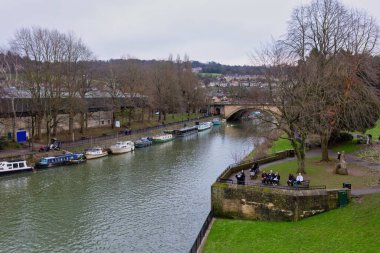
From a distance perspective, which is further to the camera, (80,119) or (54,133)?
(80,119)

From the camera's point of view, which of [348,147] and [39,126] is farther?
[39,126]

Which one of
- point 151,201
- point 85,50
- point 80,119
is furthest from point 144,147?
point 151,201

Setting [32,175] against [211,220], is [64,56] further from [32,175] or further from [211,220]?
[211,220]

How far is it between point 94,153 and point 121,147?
17.1 ft

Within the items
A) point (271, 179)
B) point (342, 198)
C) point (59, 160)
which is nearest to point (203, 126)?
point (59, 160)

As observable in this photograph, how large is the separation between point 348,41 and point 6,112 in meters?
39.6

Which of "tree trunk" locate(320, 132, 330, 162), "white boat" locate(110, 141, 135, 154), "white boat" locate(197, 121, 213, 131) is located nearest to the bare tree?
"tree trunk" locate(320, 132, 330, 162)

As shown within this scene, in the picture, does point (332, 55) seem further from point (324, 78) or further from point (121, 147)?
point (121, 147)

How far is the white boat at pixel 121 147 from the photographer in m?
54.1

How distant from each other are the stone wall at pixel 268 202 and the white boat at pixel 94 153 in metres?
27.2

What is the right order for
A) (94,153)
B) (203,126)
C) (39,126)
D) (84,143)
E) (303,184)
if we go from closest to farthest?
(303,184) → (94,153) → (39,126) → (84,143) → (203,126)

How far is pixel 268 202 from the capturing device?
24.1 meters

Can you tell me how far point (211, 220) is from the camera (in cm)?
2514

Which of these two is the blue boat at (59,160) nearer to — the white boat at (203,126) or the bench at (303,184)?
the bench at (303,184)
